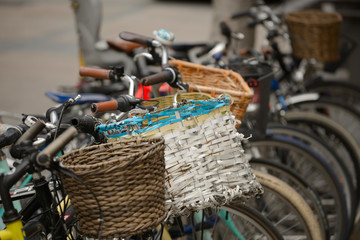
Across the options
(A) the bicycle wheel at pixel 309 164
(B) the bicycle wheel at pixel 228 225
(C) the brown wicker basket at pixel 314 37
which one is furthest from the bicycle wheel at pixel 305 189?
(C) the brown wicker basket at pixel 314 37

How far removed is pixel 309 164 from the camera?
3438 millimetres

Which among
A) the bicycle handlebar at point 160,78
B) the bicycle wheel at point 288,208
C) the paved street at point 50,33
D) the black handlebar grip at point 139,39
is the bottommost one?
the paved street at point 50,33

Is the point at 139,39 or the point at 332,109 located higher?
the point at 139,39

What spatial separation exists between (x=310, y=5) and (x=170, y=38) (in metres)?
4.65

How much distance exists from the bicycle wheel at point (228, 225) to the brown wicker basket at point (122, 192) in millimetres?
587

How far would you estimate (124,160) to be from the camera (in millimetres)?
1585

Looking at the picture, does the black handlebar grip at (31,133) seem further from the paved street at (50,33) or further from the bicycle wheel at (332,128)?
the paved street at (50,33)

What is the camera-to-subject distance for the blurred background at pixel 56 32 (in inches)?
265

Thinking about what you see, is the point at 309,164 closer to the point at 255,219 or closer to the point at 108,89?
the point at 255,219

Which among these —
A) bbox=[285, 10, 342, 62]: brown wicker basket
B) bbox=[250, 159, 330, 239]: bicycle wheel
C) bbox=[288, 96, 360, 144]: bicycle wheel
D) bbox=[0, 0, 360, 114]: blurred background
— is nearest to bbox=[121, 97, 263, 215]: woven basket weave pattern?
bbox=[250, 159, 330, 239]: bicycle wheel

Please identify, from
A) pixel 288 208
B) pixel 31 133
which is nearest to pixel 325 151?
pixel 288 208

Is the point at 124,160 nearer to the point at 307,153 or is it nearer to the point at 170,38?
the point at 170,38

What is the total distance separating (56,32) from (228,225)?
9707 millimetres

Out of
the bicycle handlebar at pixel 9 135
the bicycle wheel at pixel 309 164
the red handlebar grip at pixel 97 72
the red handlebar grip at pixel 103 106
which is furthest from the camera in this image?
the bicycle wheel at pixel 309 164
